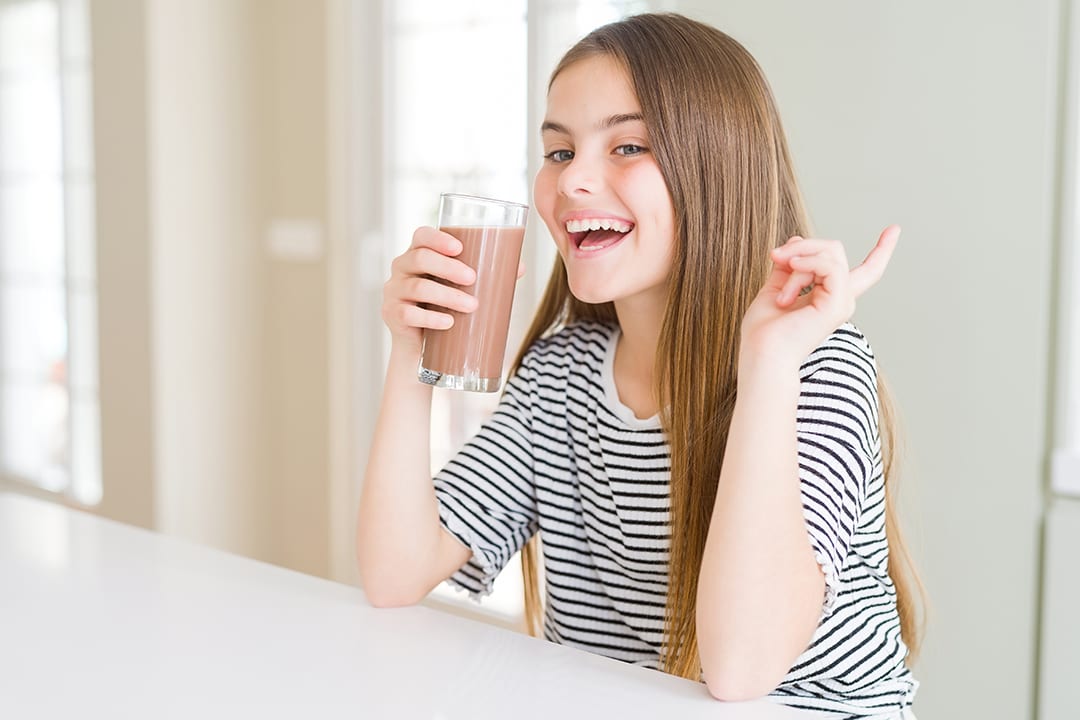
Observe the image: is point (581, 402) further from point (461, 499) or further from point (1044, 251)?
point (1044, 251)

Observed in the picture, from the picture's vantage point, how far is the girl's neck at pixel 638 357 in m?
1.32

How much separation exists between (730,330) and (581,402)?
25 cm

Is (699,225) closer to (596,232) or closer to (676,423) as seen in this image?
(596,232)

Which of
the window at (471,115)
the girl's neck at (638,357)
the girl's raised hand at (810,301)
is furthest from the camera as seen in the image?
the window at (471,115)

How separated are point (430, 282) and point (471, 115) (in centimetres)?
195

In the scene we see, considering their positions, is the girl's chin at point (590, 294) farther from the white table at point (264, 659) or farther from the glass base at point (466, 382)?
the white table at point (264, 659)

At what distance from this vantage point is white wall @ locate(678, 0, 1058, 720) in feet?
5.93

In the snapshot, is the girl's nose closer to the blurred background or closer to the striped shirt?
the striped shirt

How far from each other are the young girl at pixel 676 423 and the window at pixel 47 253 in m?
2.92

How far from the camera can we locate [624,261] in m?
1.22

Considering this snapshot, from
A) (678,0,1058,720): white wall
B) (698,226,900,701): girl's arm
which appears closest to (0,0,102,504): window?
(678,0,1058,720): white wall

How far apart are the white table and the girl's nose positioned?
498 mm

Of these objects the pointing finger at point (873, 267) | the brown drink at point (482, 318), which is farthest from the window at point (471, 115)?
the pointing finger at point (873, 267)

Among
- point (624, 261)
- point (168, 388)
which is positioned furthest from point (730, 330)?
point (168, 388)
